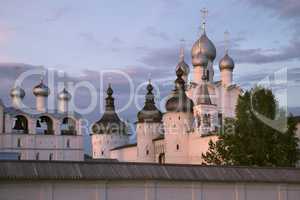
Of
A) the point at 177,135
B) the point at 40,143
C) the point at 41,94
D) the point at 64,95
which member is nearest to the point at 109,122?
the point at 64,95

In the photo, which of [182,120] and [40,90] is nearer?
[182,120]

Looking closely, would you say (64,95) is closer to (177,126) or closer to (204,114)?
(177,126)

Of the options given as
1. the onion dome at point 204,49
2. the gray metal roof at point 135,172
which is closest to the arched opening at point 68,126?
the onion dome at point 204,49

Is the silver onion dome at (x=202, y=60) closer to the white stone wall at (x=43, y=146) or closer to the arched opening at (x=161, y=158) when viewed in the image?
the arched opening at (x=161, y=158)

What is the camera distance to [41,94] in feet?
176

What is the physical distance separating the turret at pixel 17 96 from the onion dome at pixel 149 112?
1032cm

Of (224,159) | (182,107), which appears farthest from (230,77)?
(224,159)

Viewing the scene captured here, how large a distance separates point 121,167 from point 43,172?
2.72m

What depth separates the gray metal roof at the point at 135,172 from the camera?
19625 mm

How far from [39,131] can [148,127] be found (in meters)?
9.41

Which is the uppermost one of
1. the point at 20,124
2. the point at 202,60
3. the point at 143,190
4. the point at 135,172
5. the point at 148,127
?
the point at 202,60

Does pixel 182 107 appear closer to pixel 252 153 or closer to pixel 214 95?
pixel 214 95

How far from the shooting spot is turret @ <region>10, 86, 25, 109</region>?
51.8m

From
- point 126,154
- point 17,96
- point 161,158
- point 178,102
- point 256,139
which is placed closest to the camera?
point 256,139
